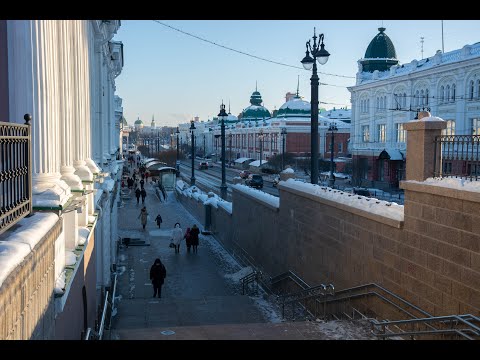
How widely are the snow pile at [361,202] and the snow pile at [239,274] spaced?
4537 millimetres

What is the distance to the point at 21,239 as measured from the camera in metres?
3.71

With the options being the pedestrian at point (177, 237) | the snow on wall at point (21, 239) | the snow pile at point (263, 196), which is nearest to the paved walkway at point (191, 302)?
the pedestrian at point (177, 237)

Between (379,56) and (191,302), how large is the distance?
46387 millimetres

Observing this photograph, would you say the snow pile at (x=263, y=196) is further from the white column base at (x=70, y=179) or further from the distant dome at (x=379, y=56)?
the distant dome at (x=379, y=56)

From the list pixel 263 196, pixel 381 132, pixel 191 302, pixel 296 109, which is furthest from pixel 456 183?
pixel 296 109

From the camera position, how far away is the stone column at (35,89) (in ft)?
22.3

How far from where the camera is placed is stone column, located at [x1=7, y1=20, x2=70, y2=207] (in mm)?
6805

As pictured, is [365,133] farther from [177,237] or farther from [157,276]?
[157,276]

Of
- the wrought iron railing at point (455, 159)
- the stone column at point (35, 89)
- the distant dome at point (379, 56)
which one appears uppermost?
the distant dome at point (379, 56)

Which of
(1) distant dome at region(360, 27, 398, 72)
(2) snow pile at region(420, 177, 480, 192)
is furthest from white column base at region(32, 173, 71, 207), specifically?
(1) distant dome at region(360, 27, 398, 72)

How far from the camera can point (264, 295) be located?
15.4 meters

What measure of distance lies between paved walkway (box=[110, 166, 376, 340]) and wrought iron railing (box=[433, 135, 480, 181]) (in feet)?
9.21
